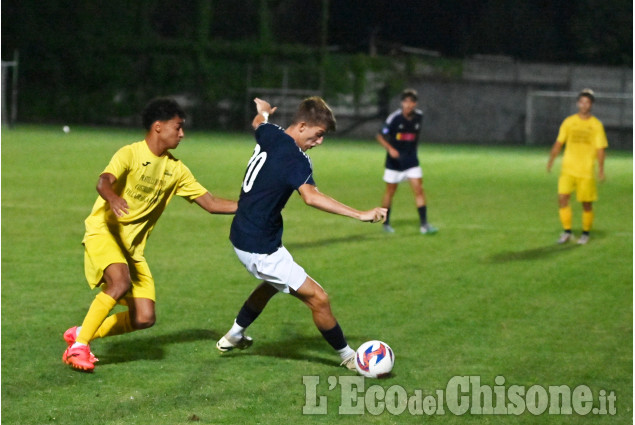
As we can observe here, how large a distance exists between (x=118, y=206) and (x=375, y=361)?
1889 millimetres

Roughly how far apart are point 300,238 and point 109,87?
105ft

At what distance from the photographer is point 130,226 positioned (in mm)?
6820

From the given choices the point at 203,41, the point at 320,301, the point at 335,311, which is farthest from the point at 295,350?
the point at 203,41

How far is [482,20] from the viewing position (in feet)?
154

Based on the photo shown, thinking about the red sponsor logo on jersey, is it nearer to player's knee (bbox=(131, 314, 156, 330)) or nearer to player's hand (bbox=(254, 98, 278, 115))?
player's hand (bbox=(254, 98, 278, 115))

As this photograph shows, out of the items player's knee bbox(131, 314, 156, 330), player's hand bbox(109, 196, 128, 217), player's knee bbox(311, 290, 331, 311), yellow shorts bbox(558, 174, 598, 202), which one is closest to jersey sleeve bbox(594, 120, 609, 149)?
yellow shorts bbox(558, 174, 598, 202)

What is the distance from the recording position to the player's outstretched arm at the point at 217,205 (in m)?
6.91

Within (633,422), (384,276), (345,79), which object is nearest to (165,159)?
(633,422)

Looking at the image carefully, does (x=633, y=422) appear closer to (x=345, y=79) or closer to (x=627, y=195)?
(x=627, y=195)

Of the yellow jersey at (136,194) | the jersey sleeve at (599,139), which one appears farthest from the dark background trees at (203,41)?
the yellow jersey at (136,194)

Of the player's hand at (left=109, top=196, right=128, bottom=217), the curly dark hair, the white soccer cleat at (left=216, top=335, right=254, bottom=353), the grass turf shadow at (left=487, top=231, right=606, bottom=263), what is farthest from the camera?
the grass turf shadow at (left=487, top=231, right=606, bottom=263)

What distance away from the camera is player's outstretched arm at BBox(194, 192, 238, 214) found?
22.7 feet

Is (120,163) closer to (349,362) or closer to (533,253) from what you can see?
(349,362)

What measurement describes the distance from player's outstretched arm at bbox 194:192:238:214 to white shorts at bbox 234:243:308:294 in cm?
45
